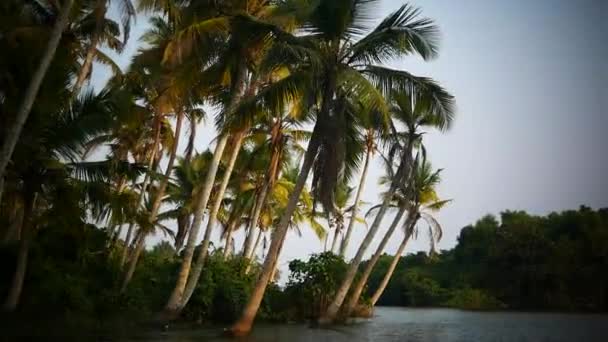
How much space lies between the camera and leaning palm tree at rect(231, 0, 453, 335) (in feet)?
38.7

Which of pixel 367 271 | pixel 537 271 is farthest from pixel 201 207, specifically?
pixel 537 271

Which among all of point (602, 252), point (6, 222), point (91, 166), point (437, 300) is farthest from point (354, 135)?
point (437, 300)

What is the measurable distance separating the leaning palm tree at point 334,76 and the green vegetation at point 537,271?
66.7 feet

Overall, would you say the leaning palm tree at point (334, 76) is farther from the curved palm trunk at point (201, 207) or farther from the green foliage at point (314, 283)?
the green foliage at point (314, 283)

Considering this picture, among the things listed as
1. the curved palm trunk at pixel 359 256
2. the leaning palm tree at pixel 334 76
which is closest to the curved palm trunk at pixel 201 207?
the leaning palm tree at pixel 334 76

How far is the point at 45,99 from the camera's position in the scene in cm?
1091

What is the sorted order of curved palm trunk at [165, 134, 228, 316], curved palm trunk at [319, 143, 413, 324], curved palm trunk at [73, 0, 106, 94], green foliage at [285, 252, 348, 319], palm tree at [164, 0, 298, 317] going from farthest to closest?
green foliage at [285, 252, 348, 319] → curved palm trunk at [319, 143, 413, 324] → curved palm trunk at [165, 134, 228, 316] → curved palm trunk at [73, 0, 106, 94] → palm tree at [164, 0, 298, 317]

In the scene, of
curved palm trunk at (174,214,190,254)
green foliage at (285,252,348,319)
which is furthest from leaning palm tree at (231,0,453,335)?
curved palm trunk at (174,214,190,254)

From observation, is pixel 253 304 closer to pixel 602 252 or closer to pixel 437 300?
pixel 602 252

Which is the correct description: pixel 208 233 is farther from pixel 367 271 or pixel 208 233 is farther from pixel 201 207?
pixel 367 271

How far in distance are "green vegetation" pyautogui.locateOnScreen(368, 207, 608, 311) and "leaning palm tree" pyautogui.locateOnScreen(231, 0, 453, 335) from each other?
2034 centimetres

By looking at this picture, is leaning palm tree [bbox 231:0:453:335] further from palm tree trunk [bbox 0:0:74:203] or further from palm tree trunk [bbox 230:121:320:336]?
palm tree trunk [bbox 0:0:74:203]

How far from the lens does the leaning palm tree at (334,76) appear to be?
11.8 meters

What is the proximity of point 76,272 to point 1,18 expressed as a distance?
26.0 feet
